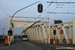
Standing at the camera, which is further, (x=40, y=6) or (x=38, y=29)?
(x=38, y=29)

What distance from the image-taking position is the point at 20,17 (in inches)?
1550

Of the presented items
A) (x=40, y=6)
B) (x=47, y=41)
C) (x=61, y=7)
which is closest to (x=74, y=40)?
(x=47, y=41)

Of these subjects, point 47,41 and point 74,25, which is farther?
point 47,41

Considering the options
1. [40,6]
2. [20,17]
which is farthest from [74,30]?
[40,6]

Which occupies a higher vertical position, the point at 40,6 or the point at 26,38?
the point at 40,6

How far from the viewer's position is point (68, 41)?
37844mm

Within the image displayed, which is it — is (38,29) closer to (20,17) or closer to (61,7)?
(20,17)

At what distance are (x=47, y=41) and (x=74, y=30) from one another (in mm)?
9035

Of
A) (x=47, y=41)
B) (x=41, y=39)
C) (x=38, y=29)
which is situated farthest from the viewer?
(x=38, y=29)

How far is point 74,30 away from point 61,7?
10638 mm

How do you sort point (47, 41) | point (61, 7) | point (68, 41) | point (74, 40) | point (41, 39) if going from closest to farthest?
point (61, 7), point (74, 40), point (68, 41), point (47, 41), point (41, 39)

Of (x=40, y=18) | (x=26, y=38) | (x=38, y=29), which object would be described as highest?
(x=40, y=18)

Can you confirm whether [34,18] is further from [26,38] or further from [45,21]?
[26,38]

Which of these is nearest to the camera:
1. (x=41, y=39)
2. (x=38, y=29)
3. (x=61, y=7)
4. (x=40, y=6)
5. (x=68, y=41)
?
(x=40, y=6)
